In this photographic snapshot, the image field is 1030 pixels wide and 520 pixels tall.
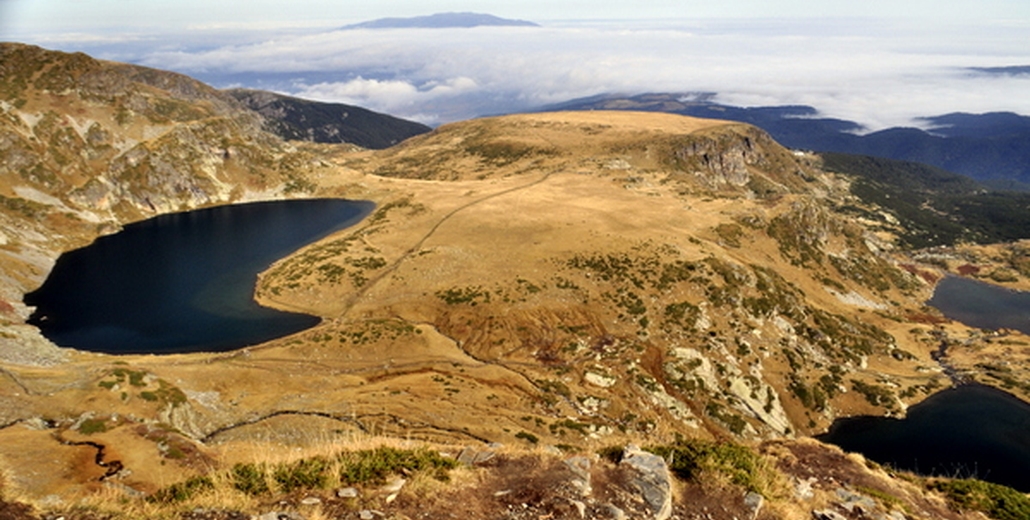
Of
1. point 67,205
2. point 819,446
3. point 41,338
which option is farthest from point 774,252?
point 67,205

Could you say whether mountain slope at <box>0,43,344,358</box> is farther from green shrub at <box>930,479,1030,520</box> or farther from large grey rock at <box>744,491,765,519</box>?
green shrub at <box>930,479,1030,520</box>

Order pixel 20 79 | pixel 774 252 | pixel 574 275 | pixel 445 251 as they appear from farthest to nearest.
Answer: pixel 20 79 → pixel 774 252 → pixel 445 251 → pixel 574 275

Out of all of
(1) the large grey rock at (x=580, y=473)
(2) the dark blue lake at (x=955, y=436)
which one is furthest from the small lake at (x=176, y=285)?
(2) the dark blue lake at (x=955, y=436)

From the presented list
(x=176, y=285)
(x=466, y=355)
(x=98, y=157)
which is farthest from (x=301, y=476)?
(x=98, y=157)

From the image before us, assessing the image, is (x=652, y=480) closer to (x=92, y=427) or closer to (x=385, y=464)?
(x=385, y=464)

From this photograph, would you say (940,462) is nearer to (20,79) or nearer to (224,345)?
(224,345)

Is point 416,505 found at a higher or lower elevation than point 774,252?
higher
